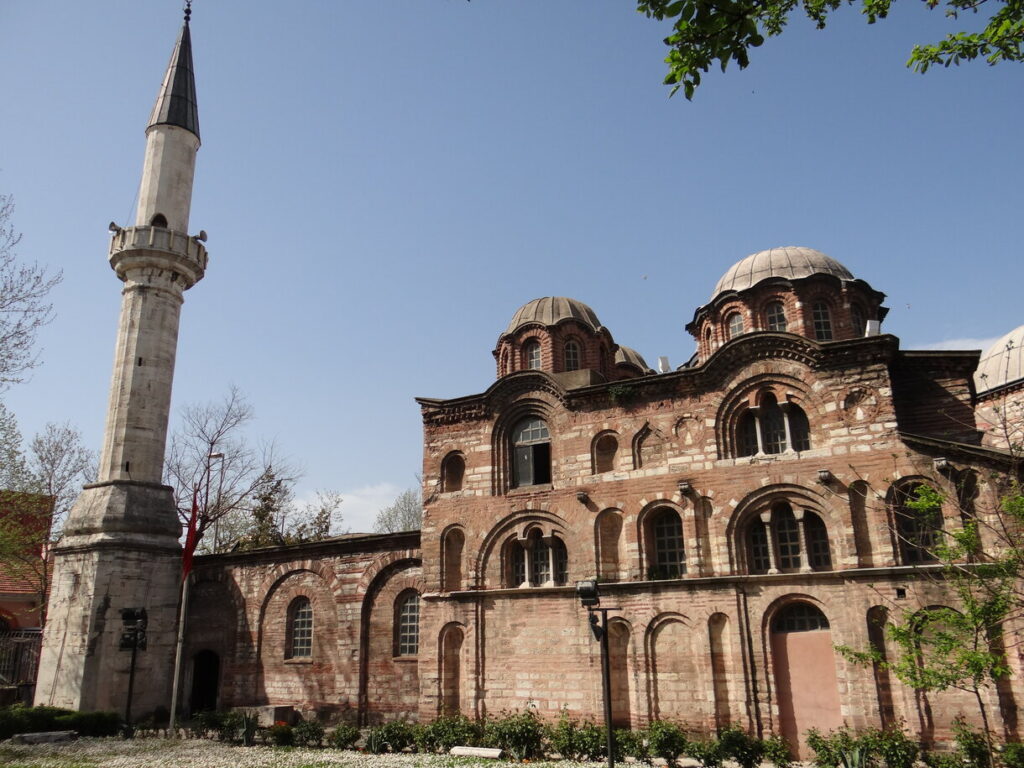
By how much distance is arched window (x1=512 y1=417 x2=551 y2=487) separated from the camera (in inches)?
785

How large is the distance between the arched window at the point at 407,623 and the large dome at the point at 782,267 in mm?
12064

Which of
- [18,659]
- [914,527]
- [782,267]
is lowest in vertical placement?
[18,659]

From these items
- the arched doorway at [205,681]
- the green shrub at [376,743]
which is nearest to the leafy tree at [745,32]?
the green shrub at [376,743]

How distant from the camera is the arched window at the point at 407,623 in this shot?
2108cm

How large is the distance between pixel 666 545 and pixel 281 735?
9.98 meters

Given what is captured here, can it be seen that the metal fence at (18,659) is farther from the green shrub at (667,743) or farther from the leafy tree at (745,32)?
the leafy tree at (745,32)

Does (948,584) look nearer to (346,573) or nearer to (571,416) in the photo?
(571,416)

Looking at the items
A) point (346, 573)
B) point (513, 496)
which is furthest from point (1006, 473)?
point (346, 573)

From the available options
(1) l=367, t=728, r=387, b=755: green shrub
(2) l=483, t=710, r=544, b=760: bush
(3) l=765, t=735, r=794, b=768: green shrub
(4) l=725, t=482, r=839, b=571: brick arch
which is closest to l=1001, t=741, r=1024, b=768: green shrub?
(3) l=765, t=735, r=794, b=768: green shrub

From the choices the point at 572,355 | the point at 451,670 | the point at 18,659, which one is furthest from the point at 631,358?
the point at 18,659

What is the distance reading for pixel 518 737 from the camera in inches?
621

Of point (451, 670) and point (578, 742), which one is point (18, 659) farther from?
point (578, 742)

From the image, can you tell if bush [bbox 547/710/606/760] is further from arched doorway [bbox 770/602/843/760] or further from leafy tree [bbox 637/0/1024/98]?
leafy tree [bbox 637/0/1024/98]

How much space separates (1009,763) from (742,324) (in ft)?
38.3
